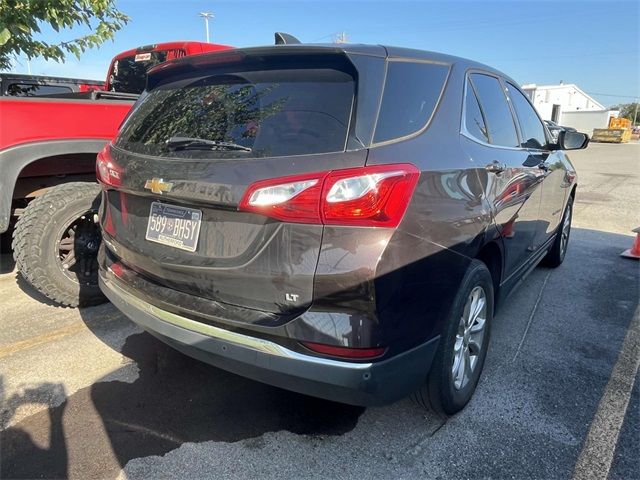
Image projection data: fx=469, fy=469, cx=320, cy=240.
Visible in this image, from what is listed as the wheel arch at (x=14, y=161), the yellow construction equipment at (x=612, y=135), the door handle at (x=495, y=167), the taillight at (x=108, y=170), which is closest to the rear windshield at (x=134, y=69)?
the wheel arch at (x=14, y=161)

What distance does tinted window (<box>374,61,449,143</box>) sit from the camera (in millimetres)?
1943

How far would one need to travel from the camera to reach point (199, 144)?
82.9 inches

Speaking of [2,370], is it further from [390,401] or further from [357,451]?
[390,401]

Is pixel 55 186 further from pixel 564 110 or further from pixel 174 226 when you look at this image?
pixel 564 110

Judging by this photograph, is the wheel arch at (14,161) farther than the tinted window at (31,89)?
No

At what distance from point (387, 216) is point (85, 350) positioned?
2.39m

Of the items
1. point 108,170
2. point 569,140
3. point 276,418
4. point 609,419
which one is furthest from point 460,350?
point 569,140

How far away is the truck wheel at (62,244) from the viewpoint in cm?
339

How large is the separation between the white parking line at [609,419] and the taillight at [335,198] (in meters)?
1.53

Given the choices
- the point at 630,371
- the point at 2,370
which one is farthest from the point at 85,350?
the point at 630,371

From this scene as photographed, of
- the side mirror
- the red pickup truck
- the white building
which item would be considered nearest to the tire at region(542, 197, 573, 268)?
the side mirror

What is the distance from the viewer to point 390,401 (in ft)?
6.38

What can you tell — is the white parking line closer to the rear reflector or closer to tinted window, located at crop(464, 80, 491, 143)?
the rear reflector

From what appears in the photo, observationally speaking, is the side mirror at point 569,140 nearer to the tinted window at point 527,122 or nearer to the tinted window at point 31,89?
the tinted window at point 527,122
